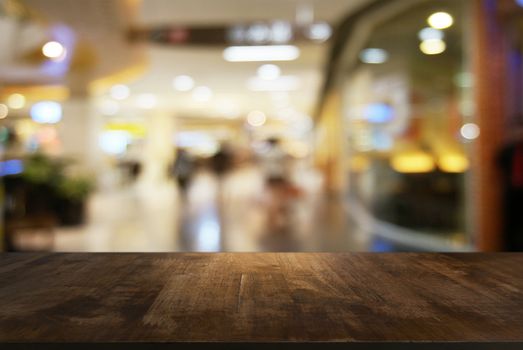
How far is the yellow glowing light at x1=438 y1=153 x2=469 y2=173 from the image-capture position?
512 centimetres

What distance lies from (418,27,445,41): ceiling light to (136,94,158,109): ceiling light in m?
12.3

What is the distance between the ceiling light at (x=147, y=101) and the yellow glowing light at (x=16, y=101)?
3.76m

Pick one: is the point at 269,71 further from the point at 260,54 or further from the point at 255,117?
the point at 255,117

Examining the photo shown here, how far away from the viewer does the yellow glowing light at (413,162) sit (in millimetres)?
6121

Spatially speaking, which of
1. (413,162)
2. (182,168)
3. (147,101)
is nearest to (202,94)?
(147,101)

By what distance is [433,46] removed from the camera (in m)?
5.84

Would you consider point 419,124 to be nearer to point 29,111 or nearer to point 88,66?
point 88,66

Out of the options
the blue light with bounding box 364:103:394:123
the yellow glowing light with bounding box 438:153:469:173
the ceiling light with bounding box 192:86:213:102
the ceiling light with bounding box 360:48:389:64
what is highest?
the ceiling light with bounding box 192:86:213:102

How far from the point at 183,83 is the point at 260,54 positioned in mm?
4849

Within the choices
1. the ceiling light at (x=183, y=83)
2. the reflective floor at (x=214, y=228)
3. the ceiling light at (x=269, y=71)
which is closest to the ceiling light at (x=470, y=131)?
the reflective floor at (x=214, y=228)

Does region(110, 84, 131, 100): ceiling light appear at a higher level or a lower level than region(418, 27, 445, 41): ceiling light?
higher

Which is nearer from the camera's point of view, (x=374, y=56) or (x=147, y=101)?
(x=374, y=56)

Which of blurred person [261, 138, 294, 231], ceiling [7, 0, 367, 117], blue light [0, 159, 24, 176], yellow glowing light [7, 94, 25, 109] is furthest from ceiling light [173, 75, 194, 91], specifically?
blue light [0, 159, 24, 176]

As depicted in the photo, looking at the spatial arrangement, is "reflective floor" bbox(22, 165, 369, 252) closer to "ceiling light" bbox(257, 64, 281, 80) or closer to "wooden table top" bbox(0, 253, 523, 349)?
"ceiling light" bbox(257, 64, 281, 80)
